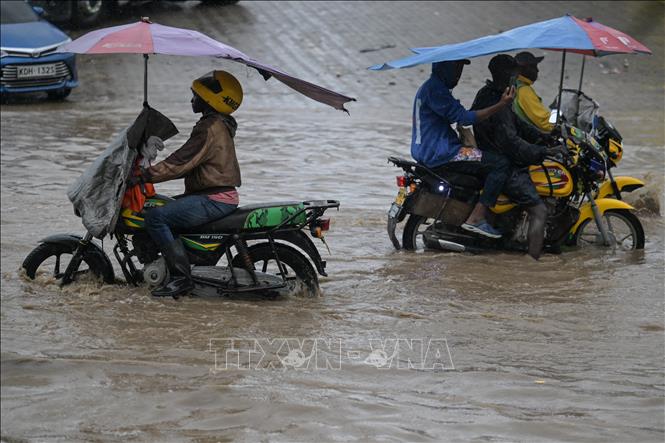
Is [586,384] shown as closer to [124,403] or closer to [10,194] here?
[124,403]

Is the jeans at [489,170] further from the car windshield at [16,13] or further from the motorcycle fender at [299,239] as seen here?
the car windshield at [16,13]

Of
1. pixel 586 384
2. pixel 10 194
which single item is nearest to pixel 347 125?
pixel 10 194

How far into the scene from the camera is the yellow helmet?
23.9 feet

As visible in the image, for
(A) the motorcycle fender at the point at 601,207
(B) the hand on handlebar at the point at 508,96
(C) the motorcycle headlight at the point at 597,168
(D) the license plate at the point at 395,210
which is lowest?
(D) the license plate at the point at 395,210

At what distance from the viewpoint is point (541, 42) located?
328 inches

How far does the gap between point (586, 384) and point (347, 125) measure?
365 inches

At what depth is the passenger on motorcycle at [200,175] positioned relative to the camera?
7.23 metres

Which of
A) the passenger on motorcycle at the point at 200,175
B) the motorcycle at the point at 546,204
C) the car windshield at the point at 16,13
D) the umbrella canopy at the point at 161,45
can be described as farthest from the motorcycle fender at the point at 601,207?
the car windshield at the point at 16,13

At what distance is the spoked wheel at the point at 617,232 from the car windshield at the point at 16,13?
34.4 feet

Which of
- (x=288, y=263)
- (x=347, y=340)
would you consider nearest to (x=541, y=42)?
(x=288, y=263)

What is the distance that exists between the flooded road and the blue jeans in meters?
0.48

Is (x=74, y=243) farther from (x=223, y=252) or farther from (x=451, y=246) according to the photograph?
(x=451, y=246)

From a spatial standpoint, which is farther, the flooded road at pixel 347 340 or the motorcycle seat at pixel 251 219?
the motorcycle seat at pixel 251 219

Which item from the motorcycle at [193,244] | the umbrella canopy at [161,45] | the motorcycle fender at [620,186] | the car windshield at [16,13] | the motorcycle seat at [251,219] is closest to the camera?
the umbrella canopy at [161,45]
